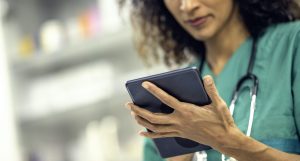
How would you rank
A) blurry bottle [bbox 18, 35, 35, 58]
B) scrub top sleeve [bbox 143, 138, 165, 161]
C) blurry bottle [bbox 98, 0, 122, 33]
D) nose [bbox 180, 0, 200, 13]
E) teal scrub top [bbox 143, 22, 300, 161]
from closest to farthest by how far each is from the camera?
teal scrub top [bbox 143, 22, 300, 161] < nose [bbox 180, 0, 200, 13] < scrub top sleeve [bbox 143, 138, 165, 161] < blurry bottle [bbox 98, 0, 122, 33] < blurry bottle [bbox 18, 35, 35, 58]

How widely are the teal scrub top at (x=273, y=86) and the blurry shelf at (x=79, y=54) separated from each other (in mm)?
1106

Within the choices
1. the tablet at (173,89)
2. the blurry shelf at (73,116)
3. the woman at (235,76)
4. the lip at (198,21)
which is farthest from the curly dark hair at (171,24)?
the blurry shelf at (73,116)

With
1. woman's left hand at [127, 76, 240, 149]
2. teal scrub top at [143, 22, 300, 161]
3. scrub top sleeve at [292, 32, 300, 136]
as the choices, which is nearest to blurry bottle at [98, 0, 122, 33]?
teal scrub top at [143, 22, 300, 161]

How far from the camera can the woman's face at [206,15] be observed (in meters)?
1.27

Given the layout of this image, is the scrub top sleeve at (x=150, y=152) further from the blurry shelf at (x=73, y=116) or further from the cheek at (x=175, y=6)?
the blurry shelf at (x=73, y=116)

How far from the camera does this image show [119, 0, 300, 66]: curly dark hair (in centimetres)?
134

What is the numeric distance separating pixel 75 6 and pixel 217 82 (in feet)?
5.19

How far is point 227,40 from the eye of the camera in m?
1.36

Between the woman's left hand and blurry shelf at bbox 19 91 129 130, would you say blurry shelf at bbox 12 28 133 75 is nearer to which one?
blurry shelf at bbox 19 91 129 130

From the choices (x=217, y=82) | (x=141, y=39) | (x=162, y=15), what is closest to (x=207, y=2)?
(x=217, y=82)

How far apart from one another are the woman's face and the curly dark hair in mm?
56

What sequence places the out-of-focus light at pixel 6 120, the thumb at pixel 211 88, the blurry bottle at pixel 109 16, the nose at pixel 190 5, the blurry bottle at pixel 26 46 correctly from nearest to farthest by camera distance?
1. the thumb at pixel 211 88
2. the nose at pixel 190 5
3. the blurry bottle at pixel 109 16
4. the out-of-focus light at pixel 6 120
5. the blurry bottle at pixel 26 46

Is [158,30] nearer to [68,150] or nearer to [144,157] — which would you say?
[144,157]

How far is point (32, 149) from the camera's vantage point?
2689 millimetres
